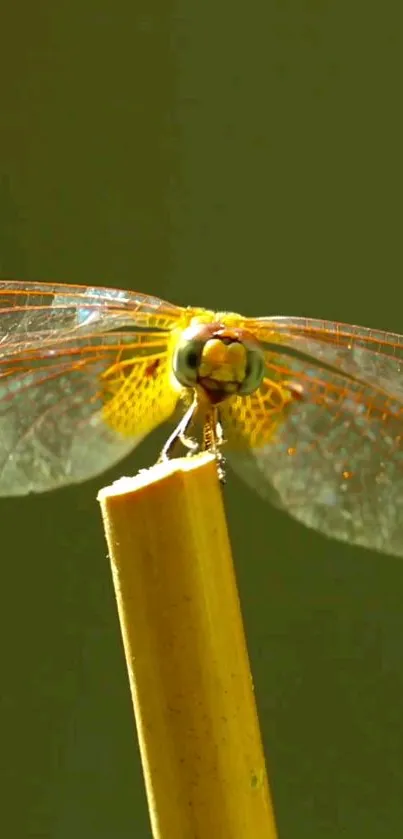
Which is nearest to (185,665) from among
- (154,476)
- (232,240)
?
(154,476)

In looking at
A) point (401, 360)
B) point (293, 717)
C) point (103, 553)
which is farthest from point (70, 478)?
point (293, 717)

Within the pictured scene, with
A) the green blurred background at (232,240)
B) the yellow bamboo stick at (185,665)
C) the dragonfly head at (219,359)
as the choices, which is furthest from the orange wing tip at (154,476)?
the green blurred background at (232,240)

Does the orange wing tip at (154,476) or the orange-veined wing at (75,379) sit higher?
the orange-veined wing at (75,379)

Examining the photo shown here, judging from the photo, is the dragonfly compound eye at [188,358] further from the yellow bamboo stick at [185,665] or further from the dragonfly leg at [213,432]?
the yellow bamboo stick at [185,665]

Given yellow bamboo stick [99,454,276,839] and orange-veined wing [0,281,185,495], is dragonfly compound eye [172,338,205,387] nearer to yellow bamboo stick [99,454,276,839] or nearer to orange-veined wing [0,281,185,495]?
orange-veined wing [0,281,185,495]

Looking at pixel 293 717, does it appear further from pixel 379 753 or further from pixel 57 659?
pixel 57 659

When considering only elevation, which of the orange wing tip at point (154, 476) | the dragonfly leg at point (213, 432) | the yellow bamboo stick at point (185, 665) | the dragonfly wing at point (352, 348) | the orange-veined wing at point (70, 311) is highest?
the orange-veined wing at point (70, 311)
